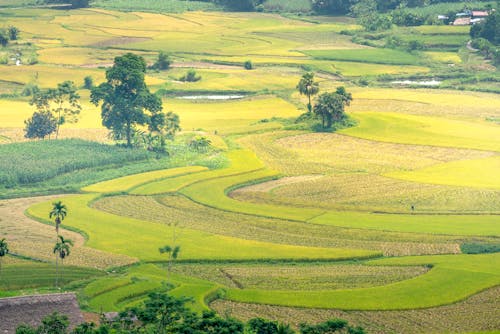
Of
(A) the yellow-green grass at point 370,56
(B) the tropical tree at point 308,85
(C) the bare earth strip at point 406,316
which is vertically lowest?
(C) the bare earth strip at point 406,316

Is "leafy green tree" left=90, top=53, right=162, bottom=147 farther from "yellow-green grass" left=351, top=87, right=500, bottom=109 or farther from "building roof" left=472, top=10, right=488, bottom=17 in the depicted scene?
"building roof" left=472, top=10, right=488, bottom=17

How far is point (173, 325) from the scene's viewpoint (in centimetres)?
4500

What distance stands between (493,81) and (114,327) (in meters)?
75.9

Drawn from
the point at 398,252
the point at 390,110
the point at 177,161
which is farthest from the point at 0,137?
the point at 398,252

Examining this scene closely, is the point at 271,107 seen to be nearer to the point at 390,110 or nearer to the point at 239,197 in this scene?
the point at 390,110

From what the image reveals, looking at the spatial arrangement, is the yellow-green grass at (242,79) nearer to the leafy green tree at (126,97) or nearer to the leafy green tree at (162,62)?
the leafy green tree at (162,62)

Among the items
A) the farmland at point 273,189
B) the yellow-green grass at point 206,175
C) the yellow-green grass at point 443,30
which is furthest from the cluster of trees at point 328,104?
the yellow-green grass at point 443,30

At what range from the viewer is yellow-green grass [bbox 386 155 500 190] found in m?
74.9

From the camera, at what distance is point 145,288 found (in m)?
52.7

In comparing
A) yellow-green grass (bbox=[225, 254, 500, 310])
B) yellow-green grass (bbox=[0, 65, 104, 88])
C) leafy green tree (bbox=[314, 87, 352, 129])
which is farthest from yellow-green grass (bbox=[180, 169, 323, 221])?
yellow-green grass (bbox=[0, 65, 104, 88])

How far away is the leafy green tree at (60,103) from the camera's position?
9050 cm

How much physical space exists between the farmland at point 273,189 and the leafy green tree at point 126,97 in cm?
237

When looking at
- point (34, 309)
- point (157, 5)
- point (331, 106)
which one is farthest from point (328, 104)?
point (157, 5)

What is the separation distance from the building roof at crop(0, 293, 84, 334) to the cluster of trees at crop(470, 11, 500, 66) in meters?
80.1
